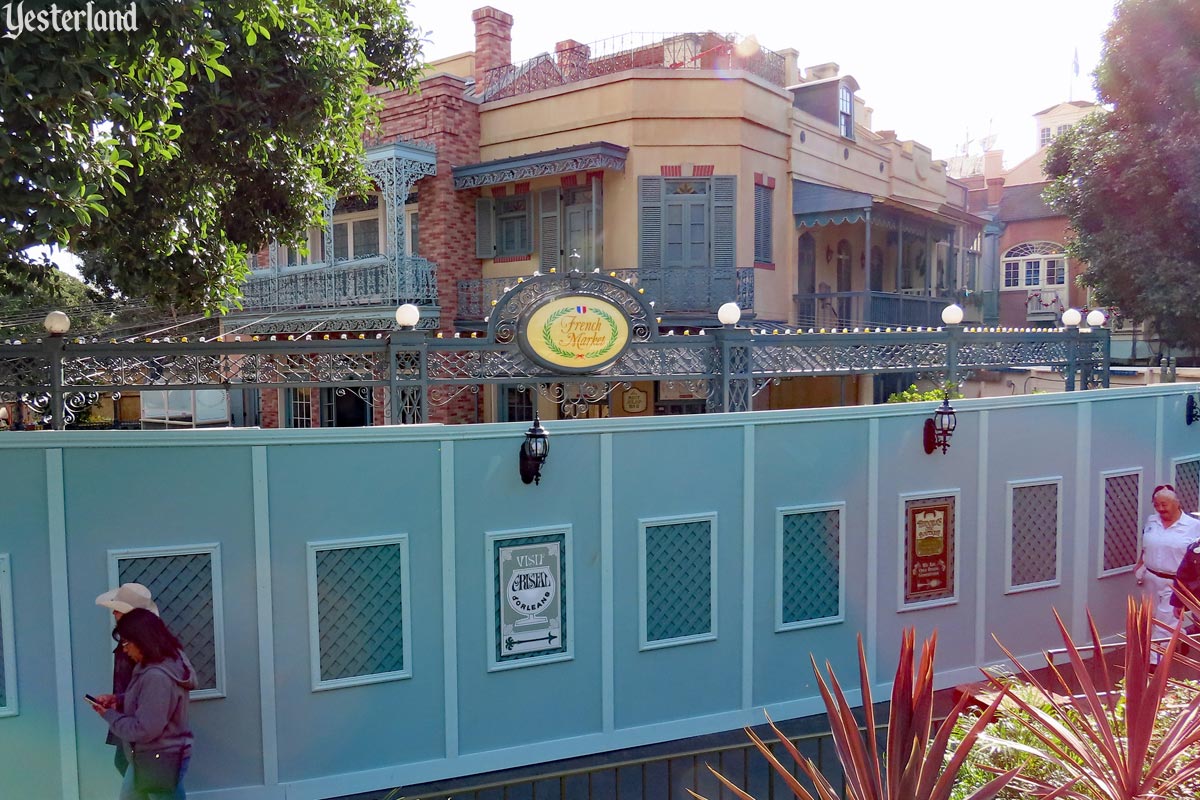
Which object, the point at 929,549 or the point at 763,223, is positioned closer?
the point at 929,549

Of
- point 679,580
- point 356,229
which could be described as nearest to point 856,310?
point 356,229

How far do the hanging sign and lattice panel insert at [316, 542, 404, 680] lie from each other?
4.41 meters

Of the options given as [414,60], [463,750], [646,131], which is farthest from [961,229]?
[463,750]

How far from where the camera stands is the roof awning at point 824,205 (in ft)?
54.9

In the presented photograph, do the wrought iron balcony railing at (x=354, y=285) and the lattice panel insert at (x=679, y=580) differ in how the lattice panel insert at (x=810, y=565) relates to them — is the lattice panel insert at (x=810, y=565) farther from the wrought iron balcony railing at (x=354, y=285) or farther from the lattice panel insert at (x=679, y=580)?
the wrought iron balcony railing at (x=354, y=285)

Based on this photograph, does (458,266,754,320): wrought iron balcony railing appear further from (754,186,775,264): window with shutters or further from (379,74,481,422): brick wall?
(379,74,481,422): brick wall

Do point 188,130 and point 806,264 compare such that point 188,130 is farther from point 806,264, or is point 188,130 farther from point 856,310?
point 856,310

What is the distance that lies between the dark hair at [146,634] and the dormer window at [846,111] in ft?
58.9

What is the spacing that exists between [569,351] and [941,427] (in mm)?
4014

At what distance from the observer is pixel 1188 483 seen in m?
9.38

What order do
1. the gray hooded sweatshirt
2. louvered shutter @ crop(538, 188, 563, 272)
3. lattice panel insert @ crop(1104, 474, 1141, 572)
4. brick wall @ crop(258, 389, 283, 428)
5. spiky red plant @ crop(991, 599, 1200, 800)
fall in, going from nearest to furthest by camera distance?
spiky red plant @ crop(991, 599, 1200, 800)
the gray hooded sweatshirt
lattice panel insert @ crop(1104, 474, 1141, 572)
louvered shutter @ crop(538, 188, 563, 272)
brick wall @ crop(258, 389, 283, 428)

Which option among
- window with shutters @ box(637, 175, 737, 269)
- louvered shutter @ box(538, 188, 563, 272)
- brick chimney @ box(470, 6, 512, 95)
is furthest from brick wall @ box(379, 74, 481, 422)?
window with shutters @ box(637, 175, 737, 269)

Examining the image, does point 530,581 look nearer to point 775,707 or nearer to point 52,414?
point 775,707

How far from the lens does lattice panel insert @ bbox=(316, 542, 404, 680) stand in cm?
594
